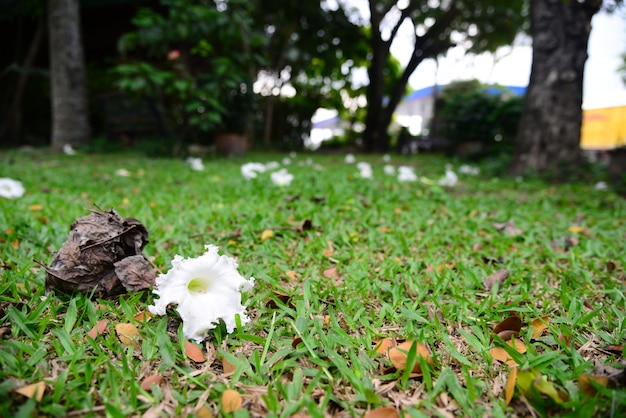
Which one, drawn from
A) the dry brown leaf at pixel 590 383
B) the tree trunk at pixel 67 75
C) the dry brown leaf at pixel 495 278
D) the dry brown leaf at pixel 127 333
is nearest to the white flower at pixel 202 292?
the dry brown leaf at pixel 127 333

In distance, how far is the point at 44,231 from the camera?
6.15 feet

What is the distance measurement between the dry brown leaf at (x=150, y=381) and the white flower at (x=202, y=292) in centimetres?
12

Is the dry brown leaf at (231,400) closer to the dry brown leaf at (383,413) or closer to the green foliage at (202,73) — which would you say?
the dry brown leaf at (383,413)

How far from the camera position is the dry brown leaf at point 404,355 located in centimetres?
100

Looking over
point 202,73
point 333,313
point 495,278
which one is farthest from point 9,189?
point 202,73

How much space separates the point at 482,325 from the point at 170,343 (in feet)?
3.01

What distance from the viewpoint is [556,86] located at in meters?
4.39

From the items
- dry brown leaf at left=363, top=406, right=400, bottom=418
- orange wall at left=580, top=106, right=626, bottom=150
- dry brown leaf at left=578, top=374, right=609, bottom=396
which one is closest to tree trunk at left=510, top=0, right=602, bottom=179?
dry brown leaf at left=578, top=374, right=609, bottom=396

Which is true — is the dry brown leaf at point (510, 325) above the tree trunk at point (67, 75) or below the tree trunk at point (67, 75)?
below

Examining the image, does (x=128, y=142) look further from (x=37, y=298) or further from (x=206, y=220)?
(x=37, y=298)

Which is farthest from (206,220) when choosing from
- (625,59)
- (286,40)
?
(625,59)

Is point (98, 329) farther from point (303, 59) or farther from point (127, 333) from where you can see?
point (303, 59)

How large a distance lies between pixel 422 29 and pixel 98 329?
11.8 metres

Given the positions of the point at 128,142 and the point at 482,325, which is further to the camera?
the point at 128,142
